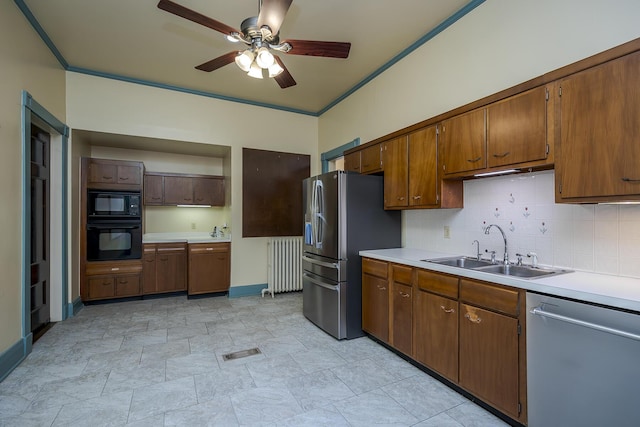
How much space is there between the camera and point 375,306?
9.87 ft

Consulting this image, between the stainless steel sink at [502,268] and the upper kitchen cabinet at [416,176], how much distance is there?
1.58ft

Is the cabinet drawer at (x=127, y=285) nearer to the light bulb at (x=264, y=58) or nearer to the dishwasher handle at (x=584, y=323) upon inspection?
the light bulb at (x=264, y=58)

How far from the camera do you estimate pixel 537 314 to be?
165cm

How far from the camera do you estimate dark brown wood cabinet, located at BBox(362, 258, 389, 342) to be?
2869mm

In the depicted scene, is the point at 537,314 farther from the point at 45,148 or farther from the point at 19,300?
the point at 45,148

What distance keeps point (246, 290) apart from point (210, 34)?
362 cm

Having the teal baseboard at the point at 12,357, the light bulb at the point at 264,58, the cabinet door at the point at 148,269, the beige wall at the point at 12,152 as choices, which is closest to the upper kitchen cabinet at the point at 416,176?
the light bulb at the point at 264,58

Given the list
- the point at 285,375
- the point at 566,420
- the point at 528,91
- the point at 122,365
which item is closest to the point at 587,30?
the point at 528,91

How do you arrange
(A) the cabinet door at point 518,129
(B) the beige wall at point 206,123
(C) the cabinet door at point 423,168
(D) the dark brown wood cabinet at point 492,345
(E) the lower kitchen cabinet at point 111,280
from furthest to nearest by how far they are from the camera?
1. (E) the lower kitchen cabinet at point 111,280
2. (B) the beige wall at point 206,123
3. (C) the cabinet door at point 423,168
4. (A) the cabinet door at point 518,129
5. (D) the dark brown wood cabinet at point 492,345

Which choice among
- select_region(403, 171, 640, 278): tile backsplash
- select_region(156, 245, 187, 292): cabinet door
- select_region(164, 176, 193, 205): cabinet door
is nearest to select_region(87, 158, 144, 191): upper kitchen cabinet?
select_region(164, 176, 193, 205): cabinet door

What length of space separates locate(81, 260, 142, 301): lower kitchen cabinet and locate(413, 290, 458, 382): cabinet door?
13.6ft

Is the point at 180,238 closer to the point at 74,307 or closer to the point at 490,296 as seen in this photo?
the point at 74,307

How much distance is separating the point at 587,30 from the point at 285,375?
327 centimetres

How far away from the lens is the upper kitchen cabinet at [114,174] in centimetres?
434
